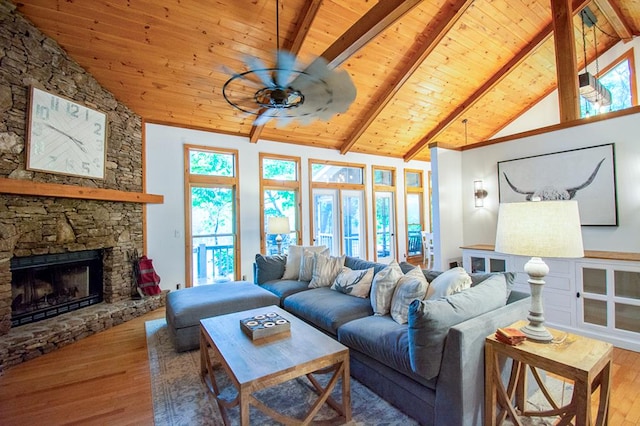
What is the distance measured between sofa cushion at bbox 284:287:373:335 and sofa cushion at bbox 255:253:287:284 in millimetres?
840

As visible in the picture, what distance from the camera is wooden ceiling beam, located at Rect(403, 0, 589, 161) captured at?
15.9 ft

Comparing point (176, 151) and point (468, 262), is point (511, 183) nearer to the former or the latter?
point (468, 262)

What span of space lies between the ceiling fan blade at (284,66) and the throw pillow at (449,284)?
1.98m

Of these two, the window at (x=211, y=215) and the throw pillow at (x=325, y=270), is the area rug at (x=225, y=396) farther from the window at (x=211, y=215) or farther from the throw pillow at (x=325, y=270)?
the window at (x=211, y=215)

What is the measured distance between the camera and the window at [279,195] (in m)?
5.82

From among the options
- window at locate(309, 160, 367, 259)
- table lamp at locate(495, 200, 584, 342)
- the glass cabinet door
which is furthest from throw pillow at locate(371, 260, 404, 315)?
window at locate(309, 160, 367, 259)

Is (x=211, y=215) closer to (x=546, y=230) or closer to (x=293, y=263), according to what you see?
(x=293, y=263)

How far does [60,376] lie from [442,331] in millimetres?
3203

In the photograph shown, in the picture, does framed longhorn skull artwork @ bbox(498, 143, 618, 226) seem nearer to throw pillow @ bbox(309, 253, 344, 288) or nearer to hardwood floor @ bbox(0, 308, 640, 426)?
hardwood floor @ bbox(0, 308, 640, 426)

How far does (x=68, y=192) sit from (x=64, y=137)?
0.66m

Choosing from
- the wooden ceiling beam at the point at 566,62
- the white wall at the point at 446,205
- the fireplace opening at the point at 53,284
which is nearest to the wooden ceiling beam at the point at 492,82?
the wooden ceiling beam at the point at 566,62

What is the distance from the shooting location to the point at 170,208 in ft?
16.1

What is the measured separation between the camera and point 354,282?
3182mm

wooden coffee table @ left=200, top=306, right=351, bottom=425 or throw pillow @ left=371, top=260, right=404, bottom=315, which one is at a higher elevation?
throw pillow @ left=371, top=260, right=404, bottom=315
